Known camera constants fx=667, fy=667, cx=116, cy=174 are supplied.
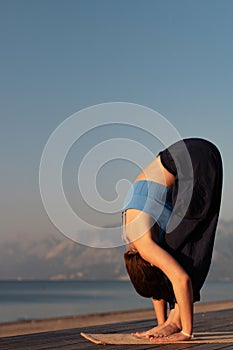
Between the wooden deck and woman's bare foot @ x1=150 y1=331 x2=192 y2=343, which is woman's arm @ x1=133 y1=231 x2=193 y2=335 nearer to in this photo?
woman's bare foot @ x1=150 y1=331 x2=192 y2=343

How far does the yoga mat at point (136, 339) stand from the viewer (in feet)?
12.7

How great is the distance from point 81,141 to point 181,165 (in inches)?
29.1

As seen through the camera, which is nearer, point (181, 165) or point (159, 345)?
point (159, 345)

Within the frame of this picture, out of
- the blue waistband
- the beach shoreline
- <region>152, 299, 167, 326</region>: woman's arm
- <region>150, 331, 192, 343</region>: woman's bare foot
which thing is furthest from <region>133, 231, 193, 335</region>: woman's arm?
the beach shoreline

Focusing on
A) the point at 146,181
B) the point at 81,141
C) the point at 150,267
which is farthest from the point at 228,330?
the point at 81,141

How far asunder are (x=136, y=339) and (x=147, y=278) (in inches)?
14.7

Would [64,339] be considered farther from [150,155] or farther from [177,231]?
[150,155]

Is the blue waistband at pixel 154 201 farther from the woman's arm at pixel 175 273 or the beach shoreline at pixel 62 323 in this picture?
the beach shoreline at pixel 62 323

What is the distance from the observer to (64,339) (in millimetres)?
4156

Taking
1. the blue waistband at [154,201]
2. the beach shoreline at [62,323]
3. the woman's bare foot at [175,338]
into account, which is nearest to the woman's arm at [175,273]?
the woman's bare foot at [175,338]

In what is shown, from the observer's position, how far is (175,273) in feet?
12.7

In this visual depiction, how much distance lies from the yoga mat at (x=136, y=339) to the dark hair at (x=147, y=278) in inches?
11.2

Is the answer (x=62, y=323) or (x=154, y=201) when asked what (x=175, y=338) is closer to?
(x=154, y=201)

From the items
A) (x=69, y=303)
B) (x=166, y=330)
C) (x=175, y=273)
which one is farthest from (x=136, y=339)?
(x=69, y=303)
